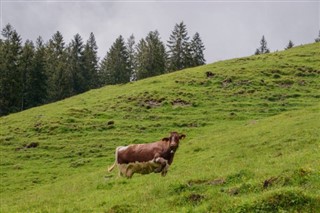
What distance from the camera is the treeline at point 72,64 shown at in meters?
75.6

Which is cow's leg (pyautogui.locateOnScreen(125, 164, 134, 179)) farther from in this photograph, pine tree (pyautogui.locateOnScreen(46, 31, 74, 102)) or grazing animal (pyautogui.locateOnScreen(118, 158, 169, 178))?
pine tree (pyautogui.locateOnScreen(46, 31, 74, 102))

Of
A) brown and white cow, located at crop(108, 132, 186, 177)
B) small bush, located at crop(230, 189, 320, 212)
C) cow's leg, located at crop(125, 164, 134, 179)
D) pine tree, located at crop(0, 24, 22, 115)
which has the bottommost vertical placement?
small bush, located at crop(230, 189, 320, 212)

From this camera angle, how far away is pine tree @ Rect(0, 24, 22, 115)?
7294 cm

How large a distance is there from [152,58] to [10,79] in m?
31.3

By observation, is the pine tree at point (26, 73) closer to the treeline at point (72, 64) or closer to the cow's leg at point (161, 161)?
→ the treeline at point (72, 64)

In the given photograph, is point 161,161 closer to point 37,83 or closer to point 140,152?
point 140,152

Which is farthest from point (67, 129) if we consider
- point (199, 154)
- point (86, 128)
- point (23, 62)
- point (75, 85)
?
point (75, 85)

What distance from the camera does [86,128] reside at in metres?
41.4

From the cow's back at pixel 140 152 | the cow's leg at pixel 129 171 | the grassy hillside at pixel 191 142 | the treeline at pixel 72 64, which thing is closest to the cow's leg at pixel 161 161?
the cow's back at pixel 140 152

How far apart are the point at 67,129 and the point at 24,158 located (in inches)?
274

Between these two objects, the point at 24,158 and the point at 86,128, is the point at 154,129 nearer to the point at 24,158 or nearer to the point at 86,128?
the point at 86,128

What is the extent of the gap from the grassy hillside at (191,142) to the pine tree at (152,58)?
29443 millimetres

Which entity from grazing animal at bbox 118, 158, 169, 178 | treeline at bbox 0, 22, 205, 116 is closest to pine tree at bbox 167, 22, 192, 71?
treeline at bbox 0, 22, 205, 116

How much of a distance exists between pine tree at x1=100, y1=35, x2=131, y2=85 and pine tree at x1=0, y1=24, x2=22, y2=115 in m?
25.9
